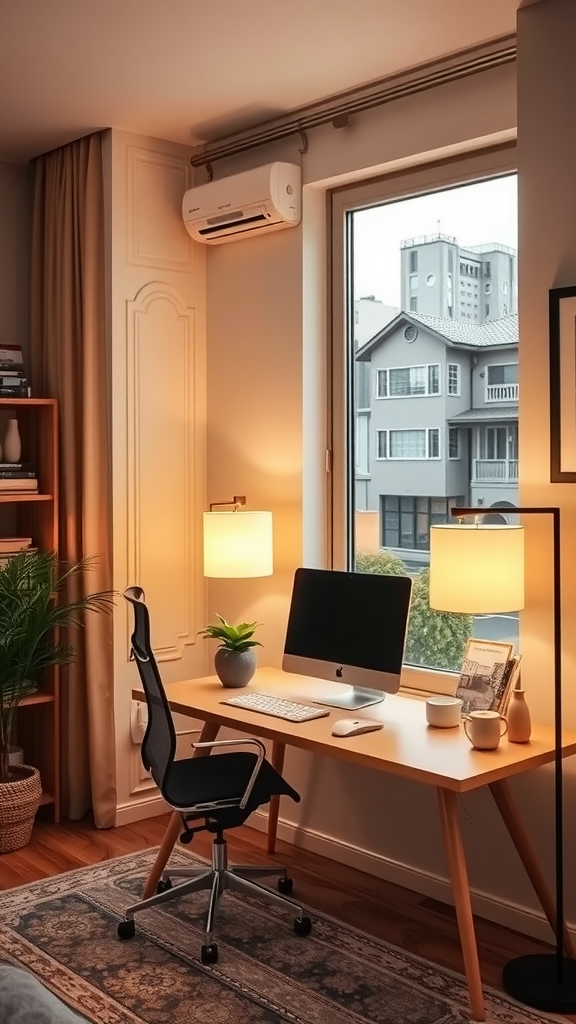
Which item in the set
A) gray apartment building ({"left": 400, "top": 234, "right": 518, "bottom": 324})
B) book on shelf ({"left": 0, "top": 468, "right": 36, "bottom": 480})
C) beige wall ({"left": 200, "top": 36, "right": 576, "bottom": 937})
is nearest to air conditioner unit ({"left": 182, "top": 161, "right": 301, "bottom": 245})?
beige wall ({"left": 200, "top": 36, "right": 576, "bottom": 937})

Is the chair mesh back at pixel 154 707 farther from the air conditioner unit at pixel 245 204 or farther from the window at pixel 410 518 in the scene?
the air conditioner unit at pixel 245 204

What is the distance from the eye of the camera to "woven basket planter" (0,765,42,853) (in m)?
3.97

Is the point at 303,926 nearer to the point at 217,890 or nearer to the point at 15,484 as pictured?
the point at 217,890

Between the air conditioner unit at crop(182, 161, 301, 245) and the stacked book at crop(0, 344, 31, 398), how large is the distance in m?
0.90

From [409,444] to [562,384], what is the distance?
2.81 ft

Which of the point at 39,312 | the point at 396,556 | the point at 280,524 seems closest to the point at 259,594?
the point at 280,524

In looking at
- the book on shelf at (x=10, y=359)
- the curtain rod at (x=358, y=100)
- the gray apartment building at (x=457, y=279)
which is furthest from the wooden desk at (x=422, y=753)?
the curtain rod at (x=358, y=100)

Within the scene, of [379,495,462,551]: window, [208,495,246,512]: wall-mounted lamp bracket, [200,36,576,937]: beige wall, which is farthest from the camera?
[208,495,246,512]: wall-mounted lamp bracket

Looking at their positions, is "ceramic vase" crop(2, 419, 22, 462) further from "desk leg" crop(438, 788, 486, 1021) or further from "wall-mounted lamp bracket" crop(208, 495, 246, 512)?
"desk leg" crop(438, 788, 486, 1021)

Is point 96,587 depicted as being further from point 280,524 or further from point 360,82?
point 360,82

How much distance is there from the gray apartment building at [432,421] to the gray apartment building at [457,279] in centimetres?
2

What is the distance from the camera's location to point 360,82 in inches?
145

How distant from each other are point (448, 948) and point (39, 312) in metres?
3.03

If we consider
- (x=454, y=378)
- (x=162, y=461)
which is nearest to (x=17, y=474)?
(x=162, y=461)
